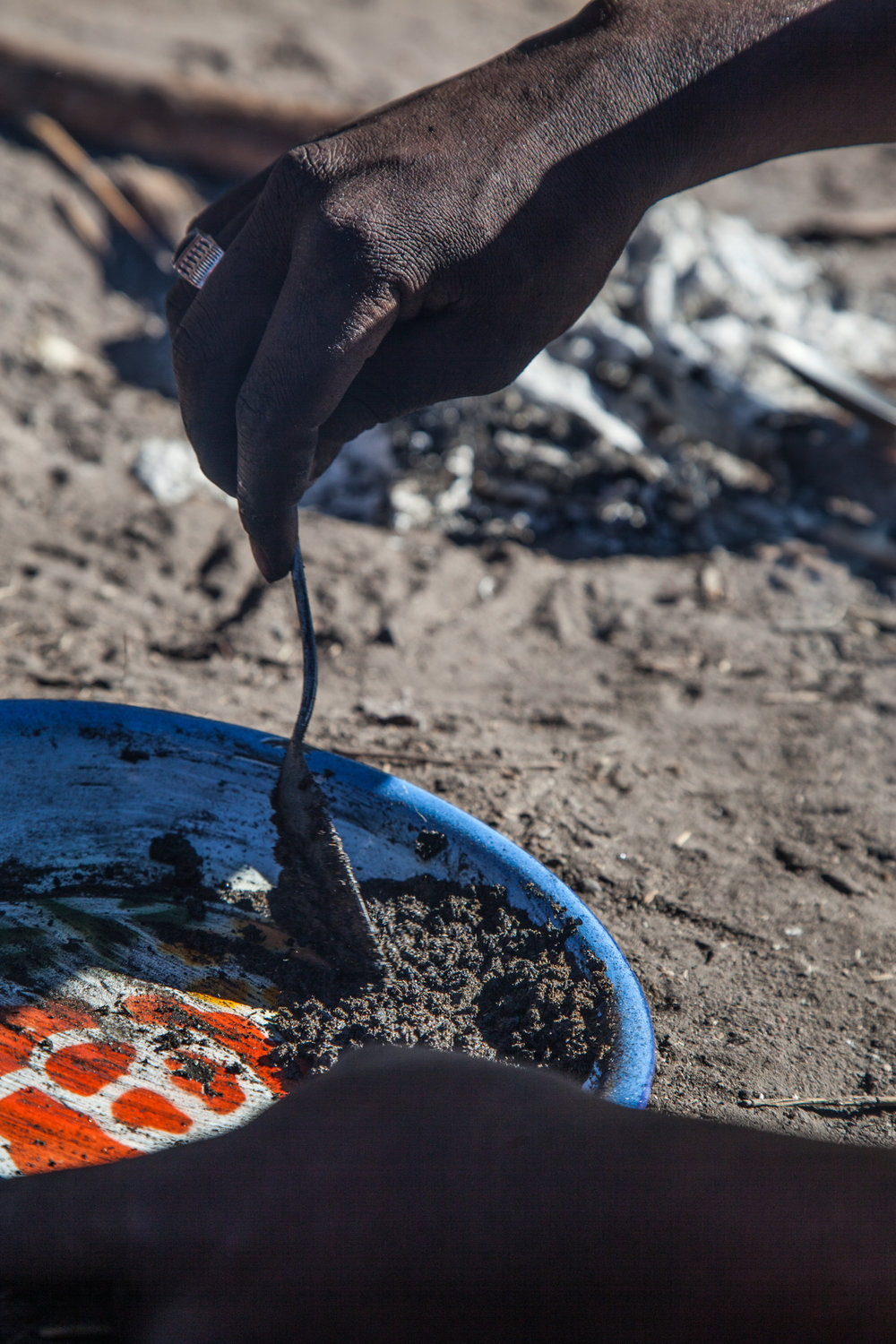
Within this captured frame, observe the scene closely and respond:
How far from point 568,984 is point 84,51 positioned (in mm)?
5318

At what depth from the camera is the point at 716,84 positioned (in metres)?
1.46

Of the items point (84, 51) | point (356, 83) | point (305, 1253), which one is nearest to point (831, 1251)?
point (305, 1253)

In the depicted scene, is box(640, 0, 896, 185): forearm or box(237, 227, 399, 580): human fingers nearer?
box(237, 227, 399, 580): human fingers

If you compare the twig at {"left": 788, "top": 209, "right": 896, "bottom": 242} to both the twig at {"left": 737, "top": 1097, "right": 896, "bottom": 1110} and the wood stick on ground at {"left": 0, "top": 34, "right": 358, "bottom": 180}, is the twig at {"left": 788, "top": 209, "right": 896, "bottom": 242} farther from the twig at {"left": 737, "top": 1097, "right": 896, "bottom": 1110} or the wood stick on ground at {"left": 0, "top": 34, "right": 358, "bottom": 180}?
the twig at {"left": 737, "top": 1097, "right": 896, "bottom": 1110}

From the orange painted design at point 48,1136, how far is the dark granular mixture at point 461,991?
0.28 meters

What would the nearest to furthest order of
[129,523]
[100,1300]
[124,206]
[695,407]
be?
[100,1300] < [129,523] < [695,407] < [124,206]

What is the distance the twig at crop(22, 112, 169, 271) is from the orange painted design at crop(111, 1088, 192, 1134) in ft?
13.5

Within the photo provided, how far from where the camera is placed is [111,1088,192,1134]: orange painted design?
54.2 inches

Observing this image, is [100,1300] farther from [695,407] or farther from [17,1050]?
[695,407]

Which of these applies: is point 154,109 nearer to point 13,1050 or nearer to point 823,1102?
point 13,1050

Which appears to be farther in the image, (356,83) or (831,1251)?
(356,83)

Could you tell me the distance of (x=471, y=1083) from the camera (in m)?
0.95

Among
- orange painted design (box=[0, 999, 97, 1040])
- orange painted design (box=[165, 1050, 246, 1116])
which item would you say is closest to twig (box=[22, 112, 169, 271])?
orange painted design (box=[0, 999, 97, 1040])

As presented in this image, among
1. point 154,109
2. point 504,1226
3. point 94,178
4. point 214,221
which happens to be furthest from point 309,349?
point 154,109
